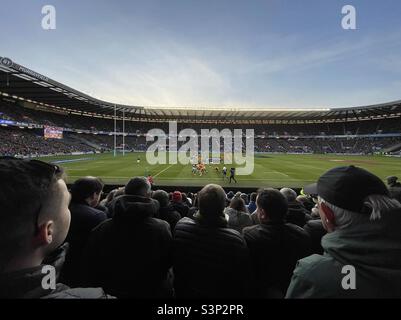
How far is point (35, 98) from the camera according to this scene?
65312mm

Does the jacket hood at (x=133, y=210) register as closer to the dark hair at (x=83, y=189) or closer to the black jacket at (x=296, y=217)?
the dark hair at (x=83, y=189)

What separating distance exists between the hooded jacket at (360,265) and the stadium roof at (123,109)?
47.5 meters

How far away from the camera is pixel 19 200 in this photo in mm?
1565

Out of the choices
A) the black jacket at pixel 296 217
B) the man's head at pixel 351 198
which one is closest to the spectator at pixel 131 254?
the man's head at pixel 351 198

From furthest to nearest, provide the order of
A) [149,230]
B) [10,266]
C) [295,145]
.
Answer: [295,145] → [149,230] → [10,266]

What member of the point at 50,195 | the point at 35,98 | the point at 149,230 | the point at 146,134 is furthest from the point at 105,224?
the point at 146,134

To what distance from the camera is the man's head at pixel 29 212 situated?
1523 mm

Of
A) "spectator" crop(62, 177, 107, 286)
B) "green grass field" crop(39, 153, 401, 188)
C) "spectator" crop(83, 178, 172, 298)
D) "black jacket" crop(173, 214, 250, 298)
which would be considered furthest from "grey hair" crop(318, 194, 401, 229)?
"green grass field" crop(39, 153, 401, 188)

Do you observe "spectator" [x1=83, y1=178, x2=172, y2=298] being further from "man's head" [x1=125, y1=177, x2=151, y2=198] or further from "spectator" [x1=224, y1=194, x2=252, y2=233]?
"spectator" [x1=224, y1=194, x2=252, y2=233]

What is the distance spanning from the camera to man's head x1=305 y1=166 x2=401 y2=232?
1.92m

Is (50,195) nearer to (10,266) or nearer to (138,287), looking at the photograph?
(10,266)

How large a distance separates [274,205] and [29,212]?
2917 millimetres

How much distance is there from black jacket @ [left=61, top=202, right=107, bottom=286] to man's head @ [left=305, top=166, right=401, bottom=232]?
3419 mm

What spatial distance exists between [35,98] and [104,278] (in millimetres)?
76493
